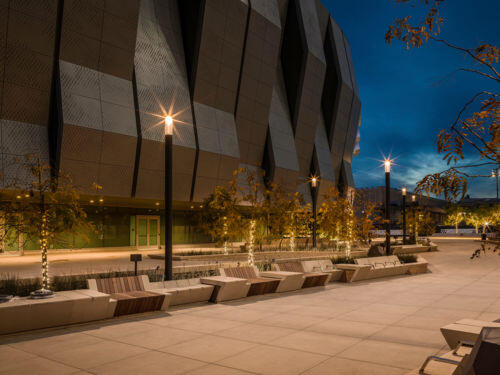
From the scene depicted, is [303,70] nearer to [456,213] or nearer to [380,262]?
[380,262]

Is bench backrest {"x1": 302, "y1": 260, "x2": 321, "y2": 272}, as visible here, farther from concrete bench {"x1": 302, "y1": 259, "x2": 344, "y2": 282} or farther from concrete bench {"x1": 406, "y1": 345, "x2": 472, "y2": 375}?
concrete bench {"x1": 406, "y1": 345, "x2": 472, "y2": 375}

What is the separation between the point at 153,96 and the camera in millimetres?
26531

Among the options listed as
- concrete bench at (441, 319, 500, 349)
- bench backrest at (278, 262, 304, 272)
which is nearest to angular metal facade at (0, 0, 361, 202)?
bench backrest at (278, 262, 304, 272)

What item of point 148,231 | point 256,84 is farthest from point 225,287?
point 256,84

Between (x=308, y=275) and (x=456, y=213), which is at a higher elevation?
(x=456, y=213)

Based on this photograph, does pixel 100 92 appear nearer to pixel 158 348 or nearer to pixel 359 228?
pixel 359 228

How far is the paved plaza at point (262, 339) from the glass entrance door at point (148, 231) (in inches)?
908

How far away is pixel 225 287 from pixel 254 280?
1.43 metres

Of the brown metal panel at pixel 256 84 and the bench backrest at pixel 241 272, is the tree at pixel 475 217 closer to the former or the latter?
the brown metal panel at pixel 256 84

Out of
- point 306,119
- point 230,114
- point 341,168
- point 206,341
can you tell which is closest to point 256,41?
point 230,114

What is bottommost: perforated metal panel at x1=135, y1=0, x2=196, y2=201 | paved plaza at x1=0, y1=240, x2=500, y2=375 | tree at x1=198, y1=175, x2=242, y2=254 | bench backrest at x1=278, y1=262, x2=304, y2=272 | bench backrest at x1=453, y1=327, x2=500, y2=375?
paved plaza at x1=0, y1=240, x2=500, y2=375

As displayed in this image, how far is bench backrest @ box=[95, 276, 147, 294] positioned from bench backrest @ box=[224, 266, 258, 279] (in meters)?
2.90

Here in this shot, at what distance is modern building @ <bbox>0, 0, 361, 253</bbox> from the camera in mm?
Result: 21906

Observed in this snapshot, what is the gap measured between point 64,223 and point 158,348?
4920 millimetres
